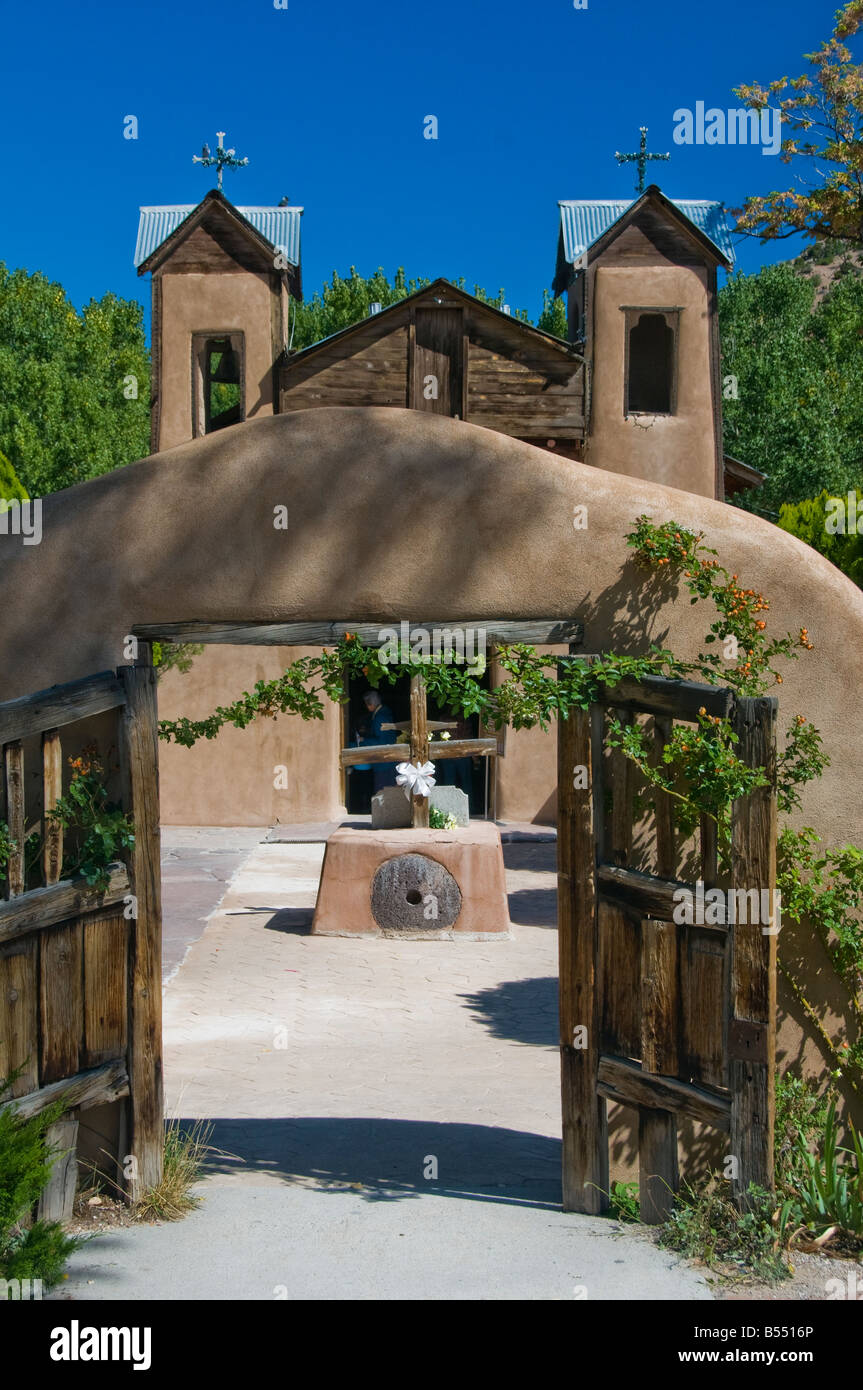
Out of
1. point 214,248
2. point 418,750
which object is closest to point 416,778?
point 418,750

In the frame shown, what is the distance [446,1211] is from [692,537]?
3.30m

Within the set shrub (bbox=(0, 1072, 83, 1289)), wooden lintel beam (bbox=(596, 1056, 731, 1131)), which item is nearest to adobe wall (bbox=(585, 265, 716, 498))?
wooden lintel beam (bbox=(596, 1056, 731, 1131))

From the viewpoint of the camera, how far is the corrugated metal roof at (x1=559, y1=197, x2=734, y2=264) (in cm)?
1883

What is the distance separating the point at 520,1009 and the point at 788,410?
2378cm

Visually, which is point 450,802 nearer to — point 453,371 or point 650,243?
point 453,371

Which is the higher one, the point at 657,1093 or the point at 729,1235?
the point at 657,1093

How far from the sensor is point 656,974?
559 cm

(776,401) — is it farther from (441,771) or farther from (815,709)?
(815,709)

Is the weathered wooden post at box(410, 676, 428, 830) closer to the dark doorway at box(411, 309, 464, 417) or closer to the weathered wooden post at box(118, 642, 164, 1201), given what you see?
the dark doorway at box(411, 309, 464, 417)

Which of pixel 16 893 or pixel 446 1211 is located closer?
pixel 16 893

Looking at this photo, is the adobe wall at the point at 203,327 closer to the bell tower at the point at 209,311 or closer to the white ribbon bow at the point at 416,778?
the bell tower at the point at 209,311

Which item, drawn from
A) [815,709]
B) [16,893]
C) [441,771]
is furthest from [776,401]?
[16,893]

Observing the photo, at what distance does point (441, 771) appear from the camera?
2027 centimetres

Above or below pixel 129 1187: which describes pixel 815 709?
above
